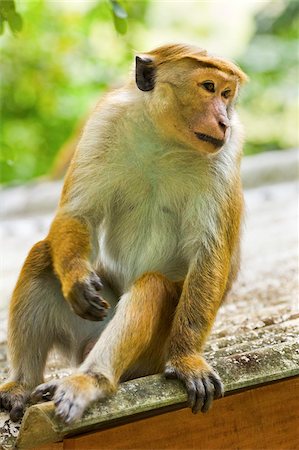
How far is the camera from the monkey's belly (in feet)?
14.9

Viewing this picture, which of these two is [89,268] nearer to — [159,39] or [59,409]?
[59,409]

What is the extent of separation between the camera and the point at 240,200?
4520 millimetres

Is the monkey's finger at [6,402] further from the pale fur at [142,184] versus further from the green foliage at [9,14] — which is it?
the green foliage at [9,14]

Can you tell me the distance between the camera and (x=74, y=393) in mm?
3500

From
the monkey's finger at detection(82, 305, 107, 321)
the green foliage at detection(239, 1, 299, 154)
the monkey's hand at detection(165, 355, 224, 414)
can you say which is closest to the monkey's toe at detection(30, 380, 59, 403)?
the monkey's finger at detection(82, 305, 107, 321)

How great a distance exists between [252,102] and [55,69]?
398 centimetres

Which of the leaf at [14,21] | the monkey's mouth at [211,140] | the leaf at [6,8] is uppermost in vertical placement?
the leaf at [6,8]

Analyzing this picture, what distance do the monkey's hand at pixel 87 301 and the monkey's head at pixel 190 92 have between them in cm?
91

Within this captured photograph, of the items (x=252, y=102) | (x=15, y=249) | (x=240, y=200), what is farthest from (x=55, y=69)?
(x=240, y=200)

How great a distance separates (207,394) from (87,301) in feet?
2.45

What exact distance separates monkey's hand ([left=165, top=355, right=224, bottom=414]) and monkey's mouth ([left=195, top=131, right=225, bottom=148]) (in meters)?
1.09

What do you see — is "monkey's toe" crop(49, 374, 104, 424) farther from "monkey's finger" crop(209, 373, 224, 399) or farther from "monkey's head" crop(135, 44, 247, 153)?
"monkey's head" crop(135, 44, 247, 153)

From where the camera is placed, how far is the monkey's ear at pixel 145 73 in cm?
456

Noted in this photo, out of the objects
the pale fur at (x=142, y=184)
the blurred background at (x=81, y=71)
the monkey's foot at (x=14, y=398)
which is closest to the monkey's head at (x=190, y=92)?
the pale fur at (x=142, y=184)
